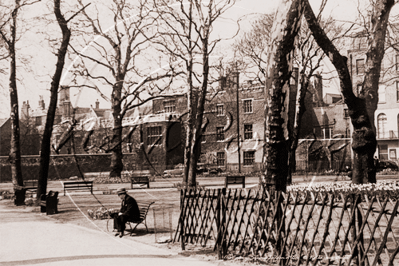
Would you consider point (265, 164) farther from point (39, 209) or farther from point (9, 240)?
point (39, 209)

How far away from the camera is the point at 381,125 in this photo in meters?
→ 57.3

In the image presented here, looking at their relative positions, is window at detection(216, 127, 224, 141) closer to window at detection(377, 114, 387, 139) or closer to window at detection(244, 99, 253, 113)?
window at detection(244, 99, 253, 113)

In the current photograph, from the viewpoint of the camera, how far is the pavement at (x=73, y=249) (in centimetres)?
938

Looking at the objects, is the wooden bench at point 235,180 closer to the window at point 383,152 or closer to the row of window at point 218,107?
the row of window at point 218,107

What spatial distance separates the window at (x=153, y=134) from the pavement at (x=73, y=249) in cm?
4408

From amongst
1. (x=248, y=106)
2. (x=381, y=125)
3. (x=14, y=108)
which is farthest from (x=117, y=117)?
(x=381, y=125)

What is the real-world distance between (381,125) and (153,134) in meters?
28.4

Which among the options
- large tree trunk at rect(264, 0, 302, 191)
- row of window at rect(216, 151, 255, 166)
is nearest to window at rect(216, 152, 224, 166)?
row of window at rect(216, 151, 255, 166)

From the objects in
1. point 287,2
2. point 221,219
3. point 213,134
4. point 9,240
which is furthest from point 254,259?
point 213,134

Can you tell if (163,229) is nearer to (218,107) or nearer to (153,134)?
(218,107)

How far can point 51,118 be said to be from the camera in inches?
853

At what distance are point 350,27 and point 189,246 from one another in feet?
68.6

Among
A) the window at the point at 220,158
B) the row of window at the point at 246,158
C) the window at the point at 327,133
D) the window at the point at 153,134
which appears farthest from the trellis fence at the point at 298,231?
the window at the point at 327,133

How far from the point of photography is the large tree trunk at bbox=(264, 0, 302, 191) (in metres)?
9.73
